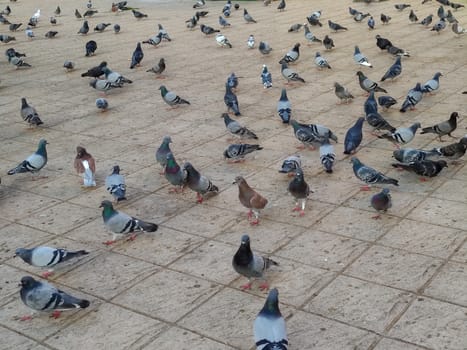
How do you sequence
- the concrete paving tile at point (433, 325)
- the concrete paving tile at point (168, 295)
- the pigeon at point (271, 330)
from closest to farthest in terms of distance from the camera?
the pigeon at point (271, 330), the concrete paving tile at point (433, 325), the concrete paving tile at point (168, 295)

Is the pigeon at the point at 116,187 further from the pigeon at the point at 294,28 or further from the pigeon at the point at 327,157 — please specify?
Answer: the pigeon at the point at 294,28

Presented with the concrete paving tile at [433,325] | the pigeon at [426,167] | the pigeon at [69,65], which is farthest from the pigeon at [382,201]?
the pigeon at [69,65]

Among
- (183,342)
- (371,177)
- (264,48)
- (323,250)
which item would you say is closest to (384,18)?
(264,48)

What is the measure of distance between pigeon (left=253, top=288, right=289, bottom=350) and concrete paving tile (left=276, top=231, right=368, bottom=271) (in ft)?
5.78

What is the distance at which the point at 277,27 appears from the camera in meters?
24.1

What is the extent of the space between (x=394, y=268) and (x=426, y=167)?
2608 mm

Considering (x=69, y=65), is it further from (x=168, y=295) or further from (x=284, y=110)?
(x=168, y=295)

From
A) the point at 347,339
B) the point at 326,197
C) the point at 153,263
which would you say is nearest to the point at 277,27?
the point at 326,197

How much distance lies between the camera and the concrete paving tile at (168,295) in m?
6.21

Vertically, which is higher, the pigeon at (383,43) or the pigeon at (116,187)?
the pigeon at (116,187)

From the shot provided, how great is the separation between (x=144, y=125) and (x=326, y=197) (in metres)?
5.28

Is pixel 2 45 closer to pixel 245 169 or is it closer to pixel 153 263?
pixel 245 169

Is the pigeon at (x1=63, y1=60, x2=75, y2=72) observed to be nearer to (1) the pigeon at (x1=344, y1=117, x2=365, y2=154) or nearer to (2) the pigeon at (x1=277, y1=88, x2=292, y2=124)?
(2) the pigeon at (x1=277, y1=88, x2=292, y2=124)

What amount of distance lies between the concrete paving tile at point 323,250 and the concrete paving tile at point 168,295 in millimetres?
1151
